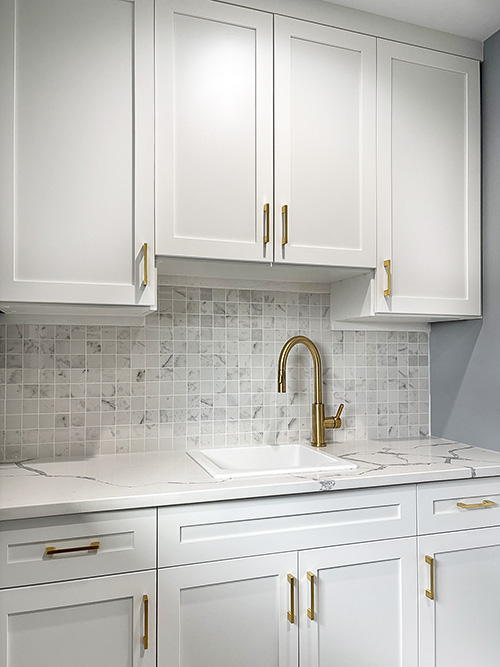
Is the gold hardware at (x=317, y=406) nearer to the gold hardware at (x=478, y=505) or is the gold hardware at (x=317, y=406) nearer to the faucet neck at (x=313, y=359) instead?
the faucet neck at (x=313, y=359)

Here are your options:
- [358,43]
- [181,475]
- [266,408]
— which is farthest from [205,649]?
[358,43]

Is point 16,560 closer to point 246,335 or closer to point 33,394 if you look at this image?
point 33,394

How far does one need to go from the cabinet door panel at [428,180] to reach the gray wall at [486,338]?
43mm

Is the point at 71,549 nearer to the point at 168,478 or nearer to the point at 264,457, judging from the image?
the point at 168,478

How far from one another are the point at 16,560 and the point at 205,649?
564mm

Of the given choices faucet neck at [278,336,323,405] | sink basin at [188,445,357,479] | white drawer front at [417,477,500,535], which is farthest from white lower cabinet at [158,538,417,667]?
faucet neck at [278,336,323,405]

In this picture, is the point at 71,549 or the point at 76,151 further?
the point at 76,151

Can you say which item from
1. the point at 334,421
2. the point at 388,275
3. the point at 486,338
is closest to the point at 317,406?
the point at 334,421

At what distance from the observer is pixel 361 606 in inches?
65.5

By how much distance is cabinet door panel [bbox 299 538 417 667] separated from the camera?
161cm

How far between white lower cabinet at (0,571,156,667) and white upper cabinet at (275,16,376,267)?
110 centimetres

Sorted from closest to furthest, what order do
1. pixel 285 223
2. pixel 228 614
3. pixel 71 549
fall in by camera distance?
pixel 71 549, pixel 228 614, pixel 285 223

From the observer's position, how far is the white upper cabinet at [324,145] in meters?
1.85

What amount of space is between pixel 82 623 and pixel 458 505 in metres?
1.18
